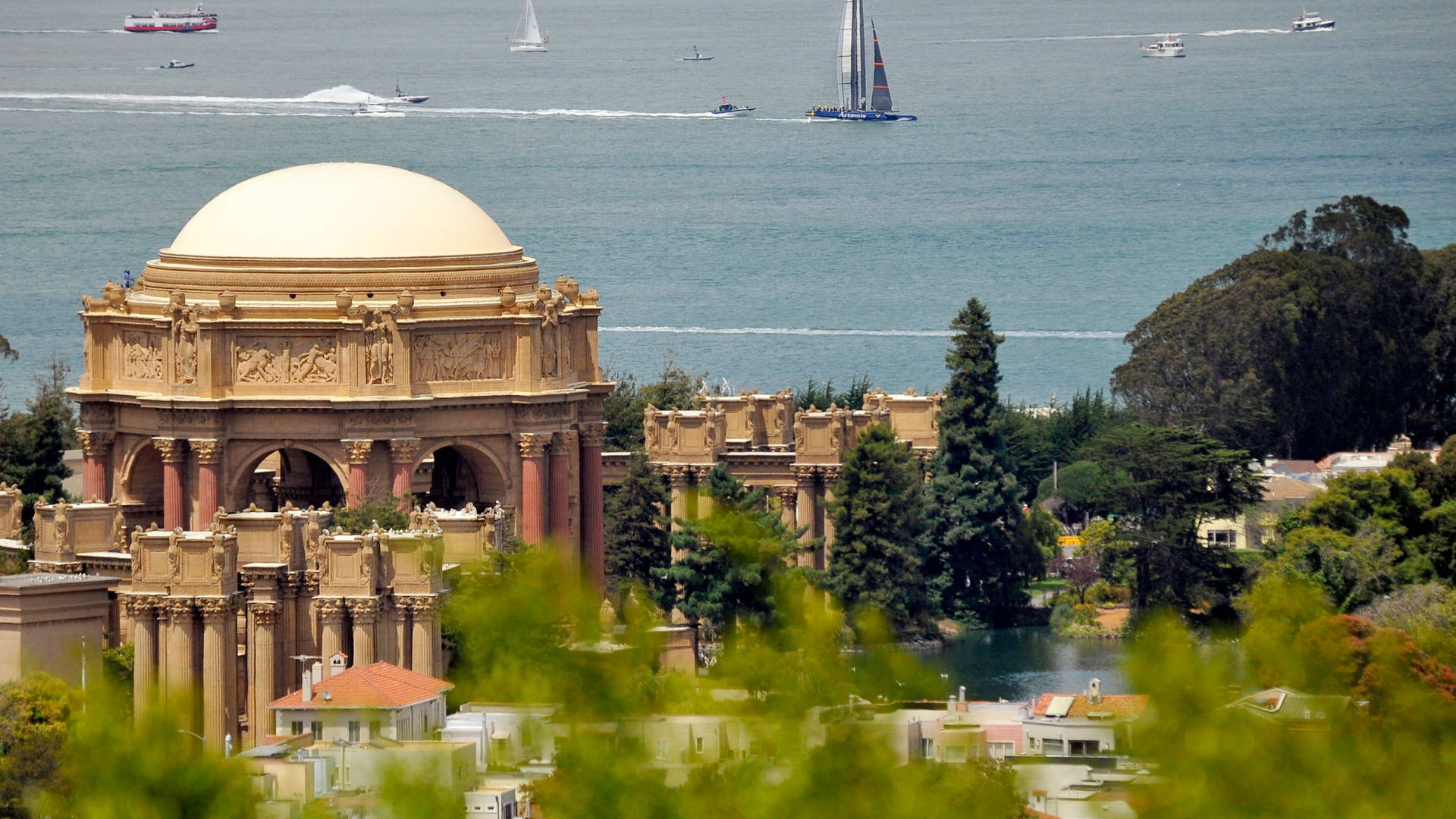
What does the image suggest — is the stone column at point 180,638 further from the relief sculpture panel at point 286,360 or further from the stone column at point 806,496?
the stone column at point 806,496

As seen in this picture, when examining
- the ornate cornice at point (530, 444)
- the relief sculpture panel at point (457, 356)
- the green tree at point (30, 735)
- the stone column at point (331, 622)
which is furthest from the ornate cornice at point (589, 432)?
the green tree at point (30, 735)

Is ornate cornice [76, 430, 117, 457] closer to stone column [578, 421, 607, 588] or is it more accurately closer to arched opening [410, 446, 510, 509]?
arched opening [410, 446, 510, 509]

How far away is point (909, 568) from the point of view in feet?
315

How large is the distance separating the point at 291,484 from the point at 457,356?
5.20 m

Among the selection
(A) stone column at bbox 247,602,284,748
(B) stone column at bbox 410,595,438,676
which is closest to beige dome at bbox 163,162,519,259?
(A) stone column at bbox 247,602,284,748

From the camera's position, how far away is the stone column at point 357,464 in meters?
80.9

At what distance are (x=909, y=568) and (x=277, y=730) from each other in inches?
1251

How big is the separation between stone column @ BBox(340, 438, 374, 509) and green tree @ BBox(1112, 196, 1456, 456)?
48.0 metres

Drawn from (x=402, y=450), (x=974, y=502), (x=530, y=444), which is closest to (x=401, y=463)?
(x=402, y=450)

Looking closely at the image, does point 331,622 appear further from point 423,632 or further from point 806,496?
point 806,496

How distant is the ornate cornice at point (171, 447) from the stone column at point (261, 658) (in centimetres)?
931

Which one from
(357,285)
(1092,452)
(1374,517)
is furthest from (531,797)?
(1092,452)

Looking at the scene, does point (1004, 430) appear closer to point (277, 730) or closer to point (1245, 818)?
point (277, 730)

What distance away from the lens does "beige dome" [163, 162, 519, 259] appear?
81.9 metres
